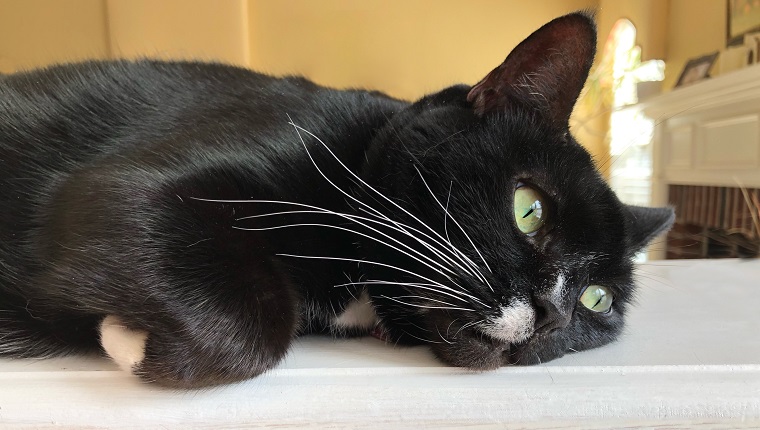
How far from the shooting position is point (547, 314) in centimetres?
64

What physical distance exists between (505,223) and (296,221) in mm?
257

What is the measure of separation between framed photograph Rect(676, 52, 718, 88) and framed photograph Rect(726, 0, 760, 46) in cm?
15

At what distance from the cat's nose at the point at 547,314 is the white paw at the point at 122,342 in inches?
16.7

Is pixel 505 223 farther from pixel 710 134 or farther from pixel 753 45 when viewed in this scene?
pixel 710 134

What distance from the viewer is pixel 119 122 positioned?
794 millimetres

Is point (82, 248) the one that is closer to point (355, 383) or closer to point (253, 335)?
point (253, 335)

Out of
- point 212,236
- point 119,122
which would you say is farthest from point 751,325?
point 119,122

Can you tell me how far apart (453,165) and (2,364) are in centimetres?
57

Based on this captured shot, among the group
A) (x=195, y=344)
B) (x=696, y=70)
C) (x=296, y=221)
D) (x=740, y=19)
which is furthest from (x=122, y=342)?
(x=696, y=70)

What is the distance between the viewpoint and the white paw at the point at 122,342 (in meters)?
0.55

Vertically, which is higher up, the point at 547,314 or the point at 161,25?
the point at 161,25

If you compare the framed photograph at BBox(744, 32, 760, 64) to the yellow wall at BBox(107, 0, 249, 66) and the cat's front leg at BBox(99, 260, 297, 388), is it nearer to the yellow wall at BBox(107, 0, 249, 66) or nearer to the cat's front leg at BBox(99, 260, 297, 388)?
the yellow wall at BBox(107, 0, 249, 66)

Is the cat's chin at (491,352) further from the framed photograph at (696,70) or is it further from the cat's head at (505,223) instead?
the framed photograph at (696,70)

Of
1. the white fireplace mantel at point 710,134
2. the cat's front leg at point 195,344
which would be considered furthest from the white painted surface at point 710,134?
the cat's front leg at point 195,344
